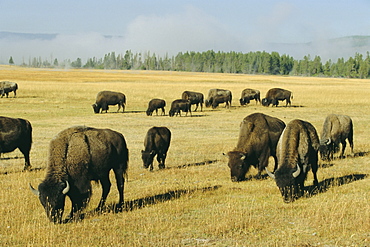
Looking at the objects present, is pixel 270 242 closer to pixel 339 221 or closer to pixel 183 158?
pixel 339 221

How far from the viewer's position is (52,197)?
8773mm

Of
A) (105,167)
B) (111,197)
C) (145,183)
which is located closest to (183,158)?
(145,183)

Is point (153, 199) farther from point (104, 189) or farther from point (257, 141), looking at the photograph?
point (257, 141)

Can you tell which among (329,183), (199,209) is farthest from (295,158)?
(199,209)

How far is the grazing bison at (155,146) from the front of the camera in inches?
614

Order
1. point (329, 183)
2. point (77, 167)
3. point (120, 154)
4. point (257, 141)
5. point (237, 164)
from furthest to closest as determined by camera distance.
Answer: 1. point (257, 141)
2. point (237, 164)
3. point (329, 183)
4. point (120, 154)
5. point (77, 167)

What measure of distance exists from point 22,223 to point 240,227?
14.6 feet

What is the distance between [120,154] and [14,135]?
6.59 meters

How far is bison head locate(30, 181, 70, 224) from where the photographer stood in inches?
345

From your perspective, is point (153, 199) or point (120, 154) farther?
point (153, 199)

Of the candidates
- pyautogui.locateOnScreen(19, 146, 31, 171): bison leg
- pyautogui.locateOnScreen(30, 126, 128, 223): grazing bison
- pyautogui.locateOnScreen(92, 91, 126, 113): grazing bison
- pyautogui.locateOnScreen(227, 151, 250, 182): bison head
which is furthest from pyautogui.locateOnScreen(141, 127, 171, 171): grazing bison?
pyautogui.locateOnScreen(92, 91, 126, 113): grazing bison

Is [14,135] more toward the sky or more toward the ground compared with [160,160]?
more toward the sky

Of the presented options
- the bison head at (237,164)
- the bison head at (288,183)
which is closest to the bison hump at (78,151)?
the bison head at (288,183)

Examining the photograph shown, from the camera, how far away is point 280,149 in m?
11.5
